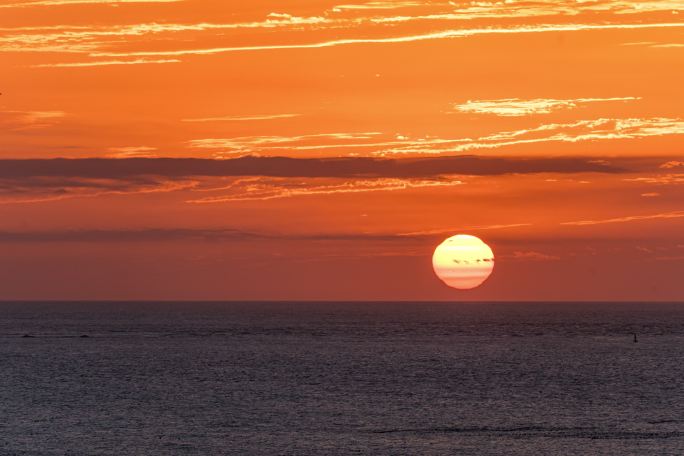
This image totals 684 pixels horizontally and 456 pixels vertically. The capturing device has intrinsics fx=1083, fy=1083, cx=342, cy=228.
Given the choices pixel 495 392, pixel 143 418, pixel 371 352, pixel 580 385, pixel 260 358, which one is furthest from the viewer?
pixel 371 352

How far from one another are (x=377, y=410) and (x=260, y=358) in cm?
6989

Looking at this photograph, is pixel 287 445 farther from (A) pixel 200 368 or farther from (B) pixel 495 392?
(A) pixel 200 368

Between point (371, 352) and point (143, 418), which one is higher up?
point (143, 418)

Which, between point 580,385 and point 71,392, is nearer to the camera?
point 71,392

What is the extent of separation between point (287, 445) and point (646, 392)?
49.5m

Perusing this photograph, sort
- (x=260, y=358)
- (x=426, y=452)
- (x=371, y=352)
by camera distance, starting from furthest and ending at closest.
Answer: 1. (x=371, y=352)
2. (x=260, y=358)
3. (x=426, y=452)

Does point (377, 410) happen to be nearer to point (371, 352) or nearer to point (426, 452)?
point (426, 452)

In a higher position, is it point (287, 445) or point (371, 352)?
point (287, 445)

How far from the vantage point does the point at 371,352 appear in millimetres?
170625

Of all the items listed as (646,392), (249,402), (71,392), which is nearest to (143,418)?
(249,402)

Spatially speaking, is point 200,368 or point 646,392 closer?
point 646,392

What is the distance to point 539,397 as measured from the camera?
98875 millimetres

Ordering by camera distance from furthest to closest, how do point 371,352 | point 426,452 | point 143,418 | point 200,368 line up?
1. point 371,352
2. point 200,368
3. point 143,418
4. point 426,452

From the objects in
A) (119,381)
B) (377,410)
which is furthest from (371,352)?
(377,410)
